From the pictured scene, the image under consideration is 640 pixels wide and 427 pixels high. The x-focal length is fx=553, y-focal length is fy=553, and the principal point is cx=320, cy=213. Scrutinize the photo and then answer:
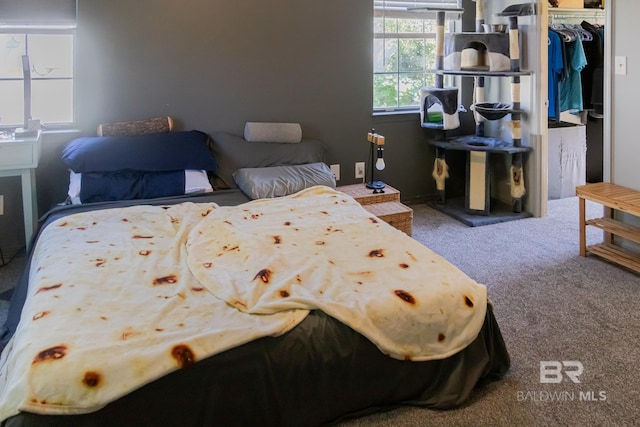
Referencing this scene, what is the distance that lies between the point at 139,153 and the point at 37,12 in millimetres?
1014

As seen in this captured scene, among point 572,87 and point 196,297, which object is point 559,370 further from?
point 572,87

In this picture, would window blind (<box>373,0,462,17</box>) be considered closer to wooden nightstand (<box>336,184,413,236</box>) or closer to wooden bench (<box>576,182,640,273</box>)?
wooden nightstand (<box>336,184,413,236</box>)

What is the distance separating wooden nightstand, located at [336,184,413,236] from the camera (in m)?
3.57

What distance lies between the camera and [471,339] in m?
2.02

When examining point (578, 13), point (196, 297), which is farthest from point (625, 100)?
point (196, 297)

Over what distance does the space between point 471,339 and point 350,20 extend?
294cm

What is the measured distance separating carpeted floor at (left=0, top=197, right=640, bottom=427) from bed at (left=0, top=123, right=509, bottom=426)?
112 mm

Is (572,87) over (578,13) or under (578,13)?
under

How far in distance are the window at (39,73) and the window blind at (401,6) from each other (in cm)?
227

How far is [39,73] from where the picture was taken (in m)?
3.68

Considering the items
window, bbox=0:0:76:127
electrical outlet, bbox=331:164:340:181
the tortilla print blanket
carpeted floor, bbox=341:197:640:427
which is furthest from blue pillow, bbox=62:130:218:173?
carpeted floor, bbox=341:197:640:427

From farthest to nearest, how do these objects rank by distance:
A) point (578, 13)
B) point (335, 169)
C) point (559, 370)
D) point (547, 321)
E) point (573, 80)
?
point (578, 13)
point (573, 80)
point (335, 169)
point (547, 321)
point (559, 370)

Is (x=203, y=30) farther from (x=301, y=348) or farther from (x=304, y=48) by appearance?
(x=301, y=348)

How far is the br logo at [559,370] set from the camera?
2215 millimetres
